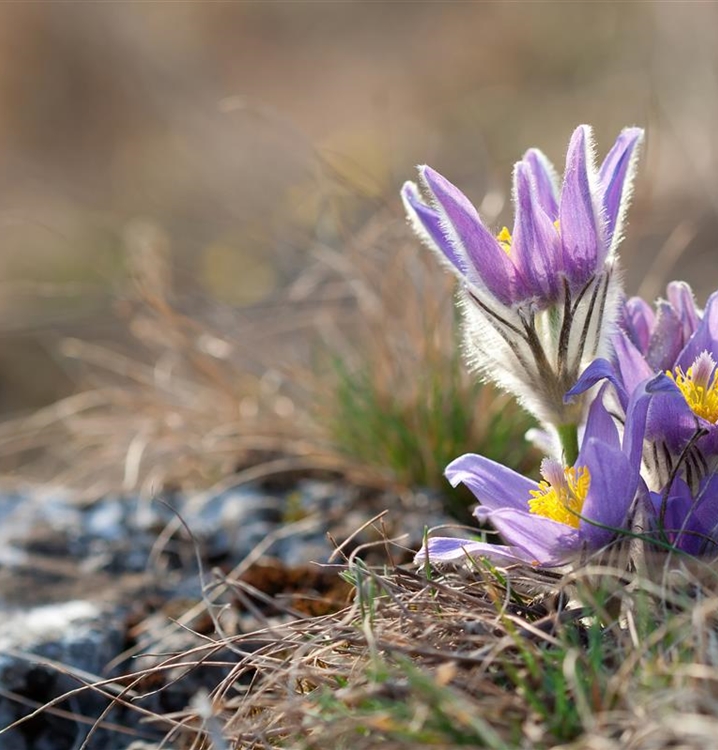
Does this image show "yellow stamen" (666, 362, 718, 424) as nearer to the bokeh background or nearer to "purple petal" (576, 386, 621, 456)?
"purple petal" (576, 386, 621, 456)

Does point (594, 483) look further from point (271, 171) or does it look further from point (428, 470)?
point (271, 171)

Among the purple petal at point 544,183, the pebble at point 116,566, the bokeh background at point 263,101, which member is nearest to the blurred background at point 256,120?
the bokeh background at point 263,101

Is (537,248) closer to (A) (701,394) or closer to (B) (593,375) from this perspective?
(B) (593,375)

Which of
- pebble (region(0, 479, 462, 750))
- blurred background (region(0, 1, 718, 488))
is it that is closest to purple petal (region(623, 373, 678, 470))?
pebble (region(0, 479, 462, 750))

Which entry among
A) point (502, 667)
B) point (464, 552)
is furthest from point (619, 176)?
point (502, 667)

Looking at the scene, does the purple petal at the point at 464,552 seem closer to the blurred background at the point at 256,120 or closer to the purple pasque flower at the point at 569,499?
the purple pasque flower at the point at 569,499

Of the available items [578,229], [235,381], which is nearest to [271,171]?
[235,381]
